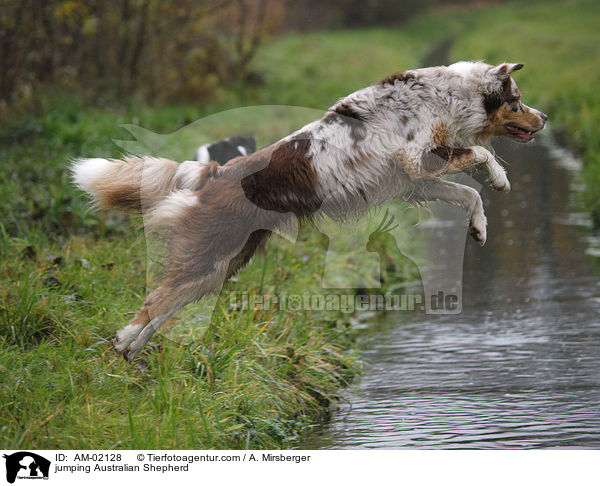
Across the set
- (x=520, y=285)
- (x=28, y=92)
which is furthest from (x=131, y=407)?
(x=28, y=92)

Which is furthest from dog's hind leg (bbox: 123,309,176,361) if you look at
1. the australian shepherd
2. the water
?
the water

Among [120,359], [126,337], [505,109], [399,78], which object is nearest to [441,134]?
[399,78]

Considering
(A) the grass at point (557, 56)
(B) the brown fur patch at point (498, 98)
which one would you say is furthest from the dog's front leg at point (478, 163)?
(A) the grass at point (557, 56)

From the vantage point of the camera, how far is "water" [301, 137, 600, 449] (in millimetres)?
4961

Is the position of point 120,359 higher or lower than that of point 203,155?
lower

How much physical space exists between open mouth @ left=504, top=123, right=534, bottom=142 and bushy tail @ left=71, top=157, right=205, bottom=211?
6.59ft

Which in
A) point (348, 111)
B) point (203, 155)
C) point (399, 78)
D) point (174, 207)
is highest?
point (399, 78)

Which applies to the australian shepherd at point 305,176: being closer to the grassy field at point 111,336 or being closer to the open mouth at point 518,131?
the open mouth at point 518,131

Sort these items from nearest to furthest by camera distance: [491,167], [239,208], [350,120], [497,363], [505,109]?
[239,208] → [350,120] → [491,167] → [505,109] → [497,363]

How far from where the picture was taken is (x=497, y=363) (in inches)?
242

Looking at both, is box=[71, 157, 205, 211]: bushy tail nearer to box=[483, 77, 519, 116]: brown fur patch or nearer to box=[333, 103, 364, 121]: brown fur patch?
box=[333, 103, 364, 121]: brown fur patch

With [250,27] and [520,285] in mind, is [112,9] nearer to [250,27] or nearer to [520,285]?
[250,27]
